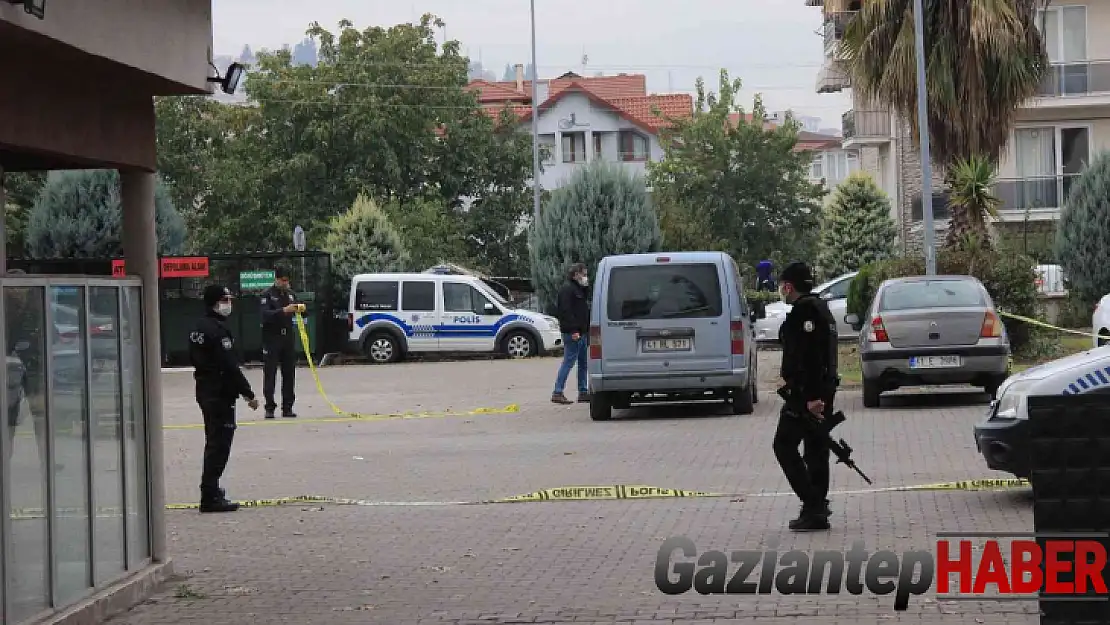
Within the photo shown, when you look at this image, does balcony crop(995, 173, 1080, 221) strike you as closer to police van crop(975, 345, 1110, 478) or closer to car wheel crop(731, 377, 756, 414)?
car wheel crop(731, 377, 756, 414)

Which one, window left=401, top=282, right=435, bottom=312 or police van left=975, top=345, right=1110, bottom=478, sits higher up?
window left=401, top=282, right=435, bottom=312

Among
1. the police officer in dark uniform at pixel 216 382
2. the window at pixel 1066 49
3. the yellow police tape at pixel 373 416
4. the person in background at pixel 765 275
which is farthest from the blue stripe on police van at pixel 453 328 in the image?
the police officer in dark uniform at pixel 216 382

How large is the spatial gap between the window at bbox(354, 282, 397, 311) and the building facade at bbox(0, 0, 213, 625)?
2544 cm

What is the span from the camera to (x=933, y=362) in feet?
63.5

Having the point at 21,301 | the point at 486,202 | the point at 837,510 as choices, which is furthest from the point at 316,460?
the point at 486,202

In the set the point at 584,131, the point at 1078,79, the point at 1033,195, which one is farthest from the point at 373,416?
the point at 584,131

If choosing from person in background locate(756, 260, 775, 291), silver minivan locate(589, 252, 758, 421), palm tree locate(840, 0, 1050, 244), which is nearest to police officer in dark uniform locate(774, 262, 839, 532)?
silver minivan locate(589, 252, 758, 421)

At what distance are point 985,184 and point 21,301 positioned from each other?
26370mm

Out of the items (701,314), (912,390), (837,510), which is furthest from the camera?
(912,390)

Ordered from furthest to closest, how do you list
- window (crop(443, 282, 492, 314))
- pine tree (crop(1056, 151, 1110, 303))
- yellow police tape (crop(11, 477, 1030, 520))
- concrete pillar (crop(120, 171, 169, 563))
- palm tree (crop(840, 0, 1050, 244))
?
pine tree (crop(1056, 151, 1110, 303))
window (crop(443, 282, 492, 314))
palm tree (crop(840, 0, 1050, 244))
yellow police tape (crop(11, 477, 1030, 520))
concrete pillar (crop(120, 171, 169, 563))

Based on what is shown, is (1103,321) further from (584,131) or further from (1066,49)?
(584,131)

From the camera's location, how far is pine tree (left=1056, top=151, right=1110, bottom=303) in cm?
4050

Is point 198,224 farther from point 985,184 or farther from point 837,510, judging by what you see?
point 837,510

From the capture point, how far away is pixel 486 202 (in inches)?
2458
